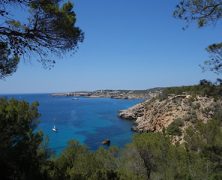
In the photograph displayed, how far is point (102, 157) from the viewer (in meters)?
15.3

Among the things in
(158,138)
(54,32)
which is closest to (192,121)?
(158,138)

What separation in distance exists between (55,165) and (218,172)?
25.4 ft

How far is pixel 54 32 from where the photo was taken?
7422 millimetres

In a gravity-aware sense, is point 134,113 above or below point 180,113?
below

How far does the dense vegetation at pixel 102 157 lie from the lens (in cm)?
1082

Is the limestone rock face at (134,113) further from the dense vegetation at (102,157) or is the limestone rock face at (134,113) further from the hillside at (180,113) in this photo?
the dense vegetation at (102,157)

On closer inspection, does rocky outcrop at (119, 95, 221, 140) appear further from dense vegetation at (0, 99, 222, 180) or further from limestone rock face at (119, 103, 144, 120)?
dense vegetation at (0, 99, 222, 180)

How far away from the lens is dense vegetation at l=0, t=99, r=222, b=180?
35.5 feet

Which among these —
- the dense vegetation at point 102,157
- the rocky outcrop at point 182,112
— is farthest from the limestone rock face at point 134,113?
the dense vegetation at point 102,157

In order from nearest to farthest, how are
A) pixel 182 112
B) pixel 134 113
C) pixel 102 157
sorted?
1. pixel 102 157
2. pixel 182 112
3. pixel 134 113

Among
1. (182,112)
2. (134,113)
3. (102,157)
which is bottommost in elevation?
(134,113)

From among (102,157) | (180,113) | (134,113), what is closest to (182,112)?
(180,113)

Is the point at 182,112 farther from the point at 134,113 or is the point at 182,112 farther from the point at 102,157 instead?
the point at 134,113

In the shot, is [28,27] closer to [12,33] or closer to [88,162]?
[12,33]
